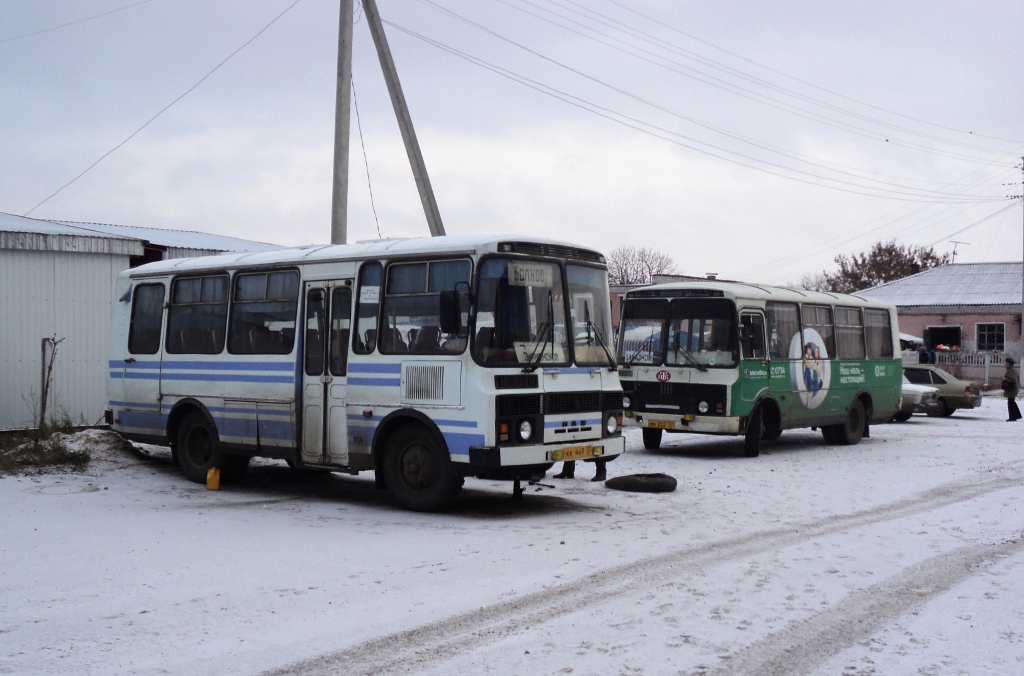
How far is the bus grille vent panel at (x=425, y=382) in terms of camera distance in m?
11.4

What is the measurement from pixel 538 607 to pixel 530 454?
12.9 ft

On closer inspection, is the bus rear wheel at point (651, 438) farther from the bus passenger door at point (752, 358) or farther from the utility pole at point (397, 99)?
the utility pole at point (397, 99)

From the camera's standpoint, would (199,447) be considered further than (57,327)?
No

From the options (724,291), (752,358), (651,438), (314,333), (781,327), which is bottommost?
(651,438)

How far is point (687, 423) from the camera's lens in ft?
60.7

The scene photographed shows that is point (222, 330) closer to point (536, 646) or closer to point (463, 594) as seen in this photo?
point (463, 594)

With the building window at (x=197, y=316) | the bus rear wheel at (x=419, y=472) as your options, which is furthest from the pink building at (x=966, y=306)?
the bus rear wheel at (x=419, y=472)

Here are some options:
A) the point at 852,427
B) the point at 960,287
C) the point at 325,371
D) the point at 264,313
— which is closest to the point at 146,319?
the point at 264,313

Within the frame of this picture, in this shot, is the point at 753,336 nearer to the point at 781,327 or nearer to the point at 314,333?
the point at 781,327

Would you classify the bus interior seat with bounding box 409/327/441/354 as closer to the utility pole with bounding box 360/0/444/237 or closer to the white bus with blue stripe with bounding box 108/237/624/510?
the white bus with blue stripe with bounding box 108/237/624/510

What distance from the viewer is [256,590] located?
306 inches

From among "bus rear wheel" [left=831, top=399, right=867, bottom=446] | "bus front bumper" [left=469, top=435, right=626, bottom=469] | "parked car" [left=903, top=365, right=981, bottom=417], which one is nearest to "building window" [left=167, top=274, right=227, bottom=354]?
"bus front bumper" [left=469, top=435, right=626, bottom=469]

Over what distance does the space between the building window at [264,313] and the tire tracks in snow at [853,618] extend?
7502 mm

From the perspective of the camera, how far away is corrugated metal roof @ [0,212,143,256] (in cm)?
1727
